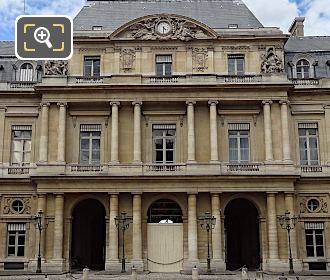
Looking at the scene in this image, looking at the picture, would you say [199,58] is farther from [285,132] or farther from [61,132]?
[61,132]

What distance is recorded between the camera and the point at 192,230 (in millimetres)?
32000

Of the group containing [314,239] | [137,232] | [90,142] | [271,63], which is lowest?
[314,239]

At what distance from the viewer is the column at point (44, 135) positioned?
3319cm

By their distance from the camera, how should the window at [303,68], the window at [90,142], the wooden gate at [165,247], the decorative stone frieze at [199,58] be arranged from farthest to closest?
the window at [303,68] < the decorative stone frieze at [199,58] < the window at [90,142] < the wooden gate at [165,247]

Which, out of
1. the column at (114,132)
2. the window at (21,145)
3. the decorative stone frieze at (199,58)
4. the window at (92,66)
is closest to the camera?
the column at (114,132)

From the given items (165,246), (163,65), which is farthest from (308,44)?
(165,246)

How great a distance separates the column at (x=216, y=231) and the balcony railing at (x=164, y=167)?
272cm

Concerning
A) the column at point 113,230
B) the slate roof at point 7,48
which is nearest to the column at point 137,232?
the column at point 113,230

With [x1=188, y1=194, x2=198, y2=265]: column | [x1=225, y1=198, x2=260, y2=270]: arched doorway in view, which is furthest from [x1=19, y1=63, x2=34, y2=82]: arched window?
[x1=225, y1=198, x2=260, y2=270]: arched doorway

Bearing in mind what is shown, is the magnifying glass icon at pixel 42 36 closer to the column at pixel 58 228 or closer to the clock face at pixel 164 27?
the column at pixel 58 228

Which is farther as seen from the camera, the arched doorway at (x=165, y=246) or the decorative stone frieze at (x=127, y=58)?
the decorative stone frieze at (x=127, y=58)

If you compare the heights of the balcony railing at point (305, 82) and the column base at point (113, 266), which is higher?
the balcony railing at point (305, 82)

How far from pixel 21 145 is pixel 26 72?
5.31 m

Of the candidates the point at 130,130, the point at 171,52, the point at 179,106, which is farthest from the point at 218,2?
the point at 130,130
